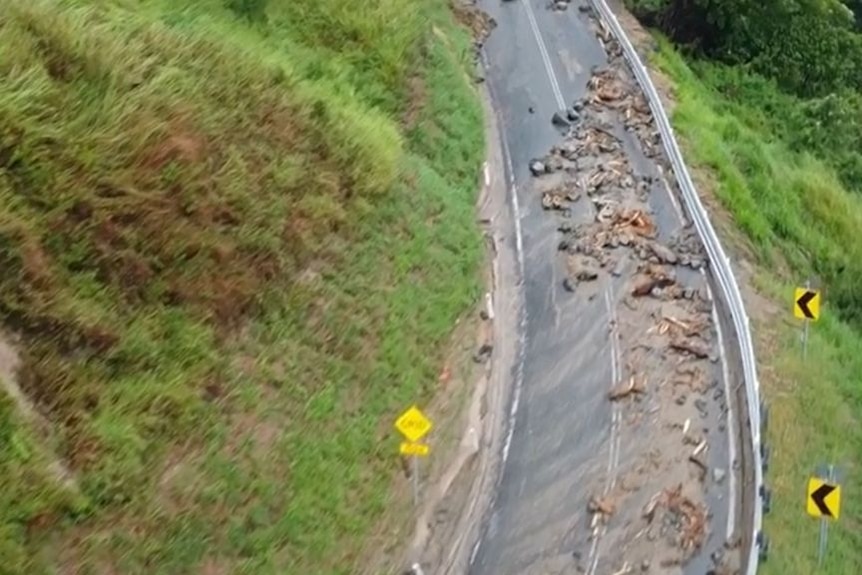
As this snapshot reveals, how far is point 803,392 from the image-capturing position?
651 inches

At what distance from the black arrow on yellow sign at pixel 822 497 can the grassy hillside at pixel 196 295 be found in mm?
5322

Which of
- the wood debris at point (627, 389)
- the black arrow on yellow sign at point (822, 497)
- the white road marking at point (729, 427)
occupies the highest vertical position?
the black arrow on yellow sign at point (822, 497)

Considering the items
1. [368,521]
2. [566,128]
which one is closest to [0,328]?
[368,521]

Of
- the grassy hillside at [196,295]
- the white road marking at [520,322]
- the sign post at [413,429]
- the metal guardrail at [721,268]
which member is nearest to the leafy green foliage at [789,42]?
the metal guardrail at [721,268]

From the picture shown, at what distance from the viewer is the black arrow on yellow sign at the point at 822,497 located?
1316 cm

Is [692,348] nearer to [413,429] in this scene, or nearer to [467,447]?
[467,447]

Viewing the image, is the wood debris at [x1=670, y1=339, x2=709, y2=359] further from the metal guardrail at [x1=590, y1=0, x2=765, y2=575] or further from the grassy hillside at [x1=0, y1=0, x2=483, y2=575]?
the grassy hillside at [x1=0, y1=0, x2=483, y2=575]

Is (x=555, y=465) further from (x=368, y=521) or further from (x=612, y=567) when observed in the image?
(x=368, y=521)


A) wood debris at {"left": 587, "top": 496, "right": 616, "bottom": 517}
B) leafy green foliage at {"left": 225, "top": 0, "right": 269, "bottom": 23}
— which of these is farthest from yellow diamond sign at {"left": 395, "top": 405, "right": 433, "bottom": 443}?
leafy green foliage at {"left": 225, "top": 0, "right": 269, "bottom": 23}

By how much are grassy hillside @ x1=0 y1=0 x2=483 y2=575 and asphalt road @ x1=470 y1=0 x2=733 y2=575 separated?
1.53 meters

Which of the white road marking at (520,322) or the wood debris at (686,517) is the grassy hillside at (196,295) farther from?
the wood debris at (686,517)

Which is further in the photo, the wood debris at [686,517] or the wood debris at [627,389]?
the wood debris at [627,389]

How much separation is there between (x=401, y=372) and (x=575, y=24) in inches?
563

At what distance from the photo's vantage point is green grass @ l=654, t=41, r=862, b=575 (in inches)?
581
